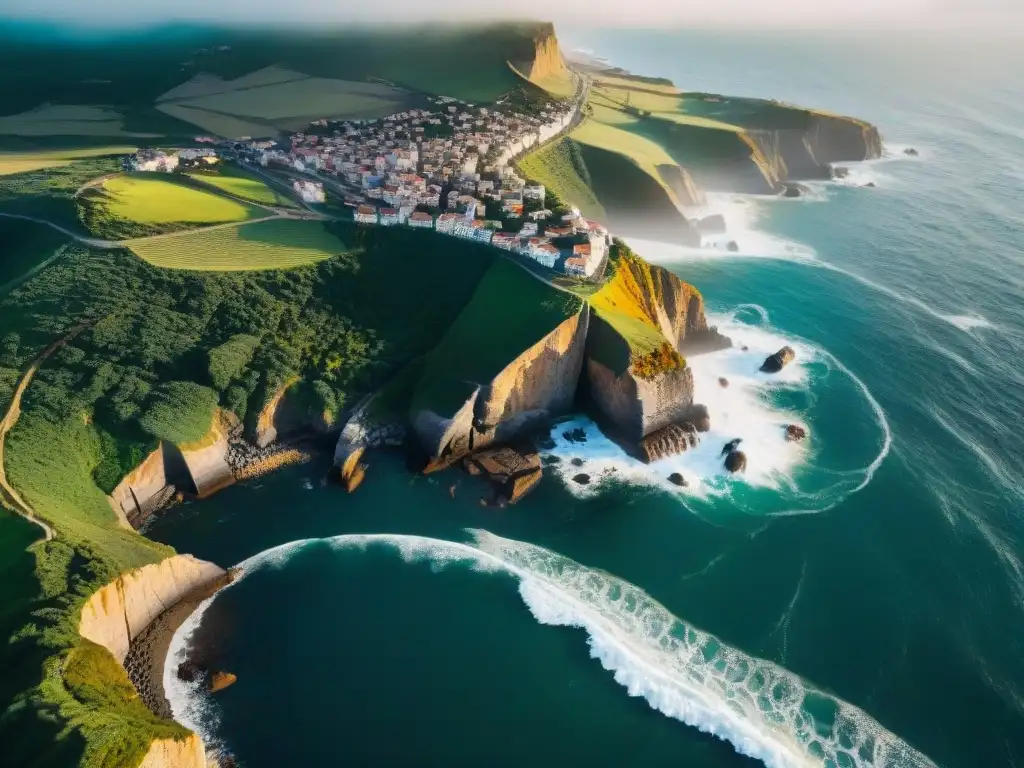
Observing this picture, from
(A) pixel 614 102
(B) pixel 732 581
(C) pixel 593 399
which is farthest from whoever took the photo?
(A) pixel 614 102

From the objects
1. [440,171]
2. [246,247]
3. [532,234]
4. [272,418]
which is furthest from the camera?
[440,171]

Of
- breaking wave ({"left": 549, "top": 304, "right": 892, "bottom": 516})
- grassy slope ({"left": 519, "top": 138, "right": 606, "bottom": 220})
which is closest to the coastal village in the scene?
grassy slope ({"left": 519, "top": 138, "right": 606, "bottom": 220})

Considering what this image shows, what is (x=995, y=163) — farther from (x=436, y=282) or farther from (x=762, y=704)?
(x=762, y=704)

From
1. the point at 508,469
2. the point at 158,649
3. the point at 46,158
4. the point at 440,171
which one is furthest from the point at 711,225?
the point at 46,158

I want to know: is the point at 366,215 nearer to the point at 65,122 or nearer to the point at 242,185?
the point at 242,185

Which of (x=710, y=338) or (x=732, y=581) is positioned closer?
(x=732, y=581)

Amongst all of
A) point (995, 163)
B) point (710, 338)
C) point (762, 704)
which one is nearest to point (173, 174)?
point (710, 338)

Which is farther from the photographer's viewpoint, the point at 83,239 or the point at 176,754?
the point at 83,239
